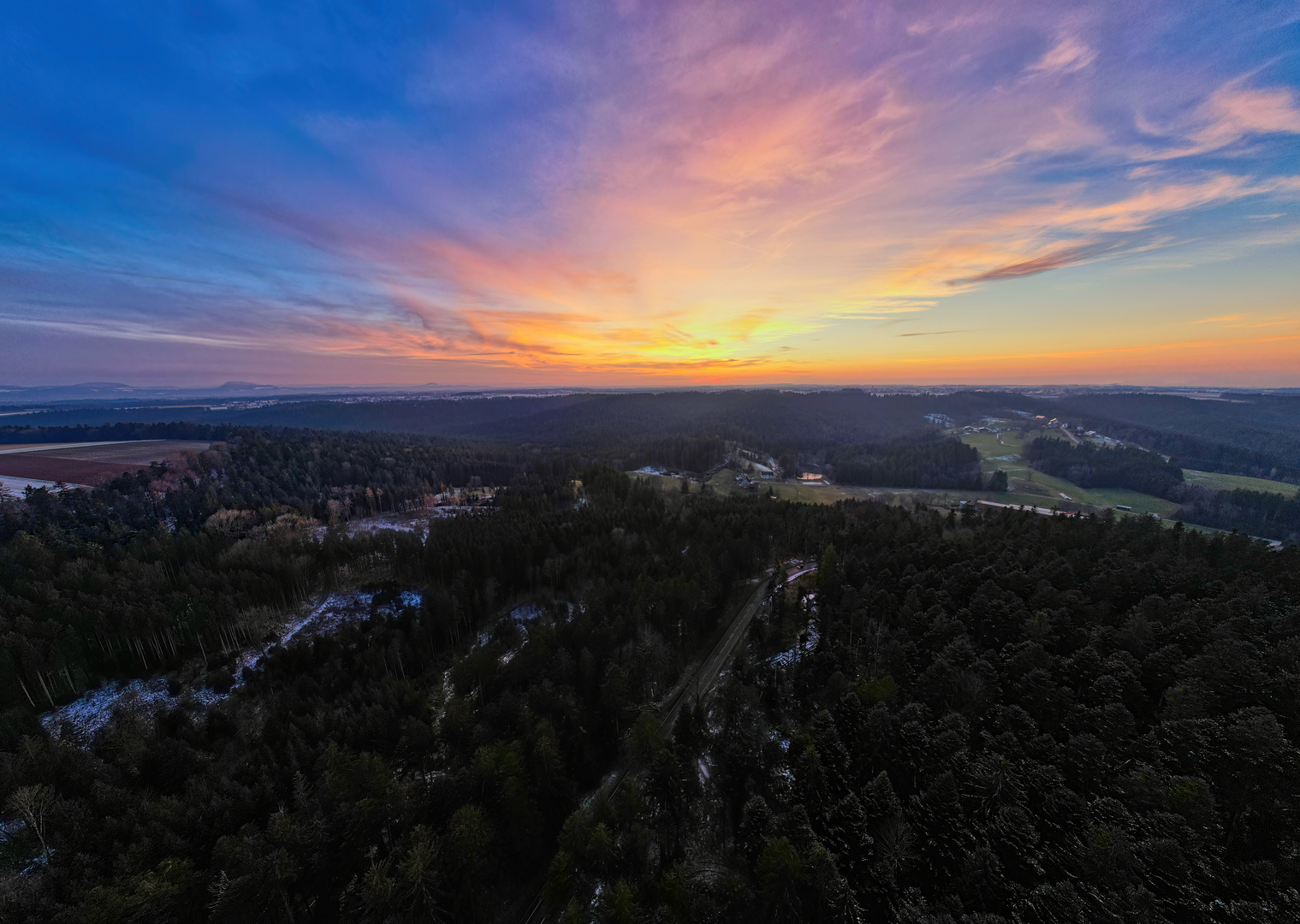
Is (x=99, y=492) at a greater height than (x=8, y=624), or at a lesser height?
greater

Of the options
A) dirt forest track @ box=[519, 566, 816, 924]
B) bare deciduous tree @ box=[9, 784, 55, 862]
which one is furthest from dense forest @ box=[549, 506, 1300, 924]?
bare deciduous tree @ box=[9, 784, 55, 862]

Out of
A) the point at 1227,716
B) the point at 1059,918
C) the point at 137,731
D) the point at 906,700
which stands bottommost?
the point at 137,731

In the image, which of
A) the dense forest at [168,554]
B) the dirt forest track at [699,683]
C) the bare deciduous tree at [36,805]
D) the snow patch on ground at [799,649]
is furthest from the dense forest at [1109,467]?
the bare deciduous tree at [36,805]

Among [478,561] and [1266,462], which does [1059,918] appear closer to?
[478,561]

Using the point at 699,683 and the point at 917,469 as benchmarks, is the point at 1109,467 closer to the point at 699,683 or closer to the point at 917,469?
the point at 917,469

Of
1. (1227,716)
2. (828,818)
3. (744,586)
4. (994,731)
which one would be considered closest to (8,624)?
(828,818)

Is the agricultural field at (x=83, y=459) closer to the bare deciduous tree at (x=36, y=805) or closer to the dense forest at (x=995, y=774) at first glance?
the bare deciduous tree at (x=36, y=805)

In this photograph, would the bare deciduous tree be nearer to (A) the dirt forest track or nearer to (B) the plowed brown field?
(A) the dirt forest track
